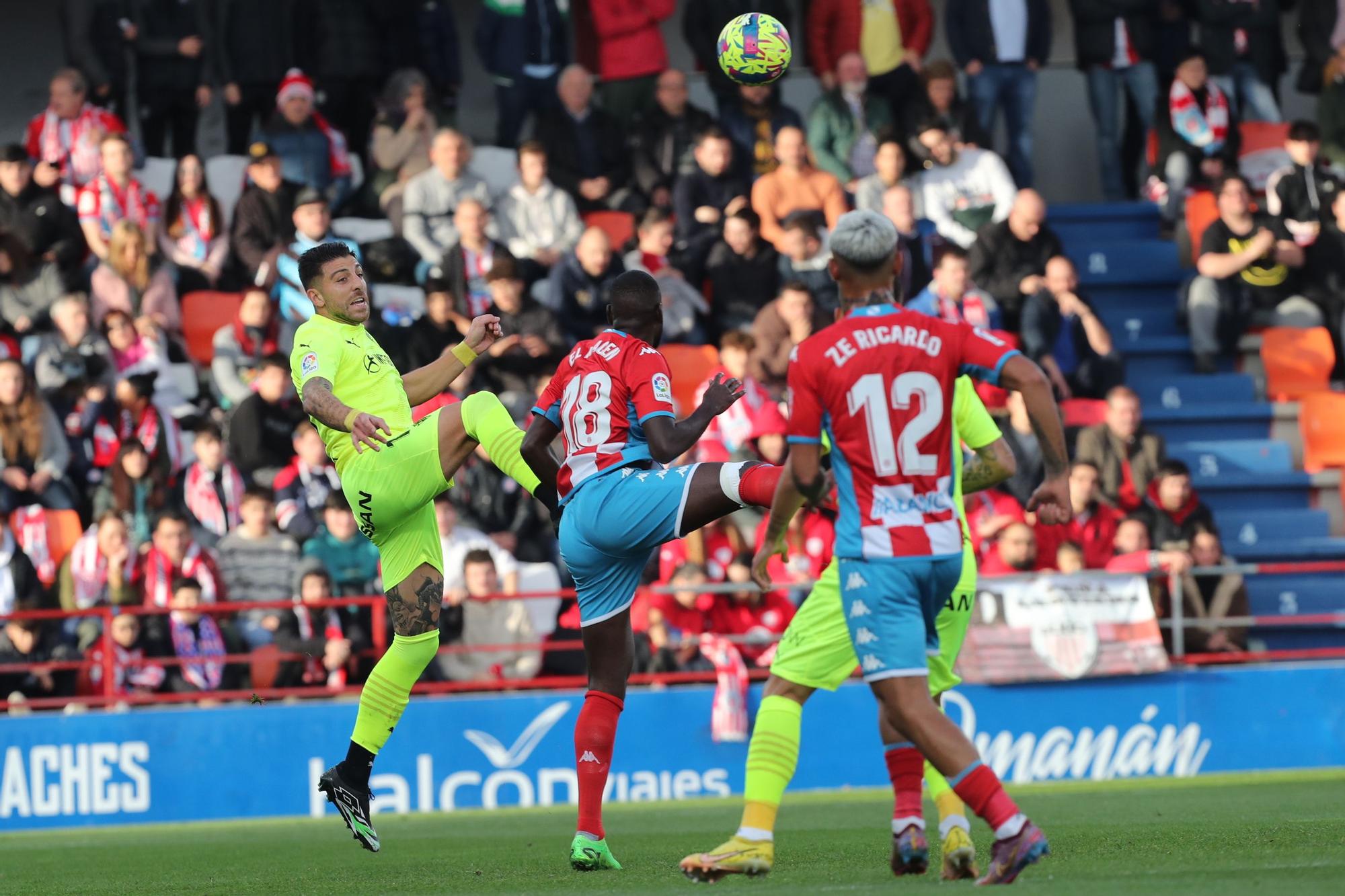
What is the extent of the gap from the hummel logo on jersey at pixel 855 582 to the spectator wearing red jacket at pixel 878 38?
1279cm

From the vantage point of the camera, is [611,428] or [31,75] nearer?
[611,428]

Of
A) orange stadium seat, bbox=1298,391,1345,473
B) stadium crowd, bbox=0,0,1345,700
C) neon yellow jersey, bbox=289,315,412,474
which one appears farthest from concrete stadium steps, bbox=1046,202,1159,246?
neon yellow jersey, bbox=289,315,412,474

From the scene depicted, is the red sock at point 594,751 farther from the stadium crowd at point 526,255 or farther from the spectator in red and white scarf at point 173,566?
the spectator in red and white scarf at point 173,566

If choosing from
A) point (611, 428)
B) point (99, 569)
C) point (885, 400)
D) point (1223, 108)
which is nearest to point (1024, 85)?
point (1223, 108)

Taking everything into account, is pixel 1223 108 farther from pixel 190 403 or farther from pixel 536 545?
pixel 190 403

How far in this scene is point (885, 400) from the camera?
6.60 metres

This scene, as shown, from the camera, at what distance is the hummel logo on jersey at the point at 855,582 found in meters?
6.65

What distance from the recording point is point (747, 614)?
14789 mm

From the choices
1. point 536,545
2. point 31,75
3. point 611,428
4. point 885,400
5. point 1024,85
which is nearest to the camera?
point 885,400

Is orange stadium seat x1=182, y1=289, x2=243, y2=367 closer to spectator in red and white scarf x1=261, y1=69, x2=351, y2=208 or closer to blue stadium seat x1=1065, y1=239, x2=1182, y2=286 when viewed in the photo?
spectator in red and white scarf x1=261, y1=69, x2=351, y2=208

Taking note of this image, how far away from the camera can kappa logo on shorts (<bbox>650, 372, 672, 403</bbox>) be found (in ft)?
26.7

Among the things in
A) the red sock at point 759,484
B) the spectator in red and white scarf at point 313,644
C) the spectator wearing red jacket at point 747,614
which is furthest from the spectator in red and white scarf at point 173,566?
the red sock at point 759,484

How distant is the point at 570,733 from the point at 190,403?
15.2 ft

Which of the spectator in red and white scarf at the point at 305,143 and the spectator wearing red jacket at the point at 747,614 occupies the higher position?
the spectator in red and white scarf at the point at 305,143
